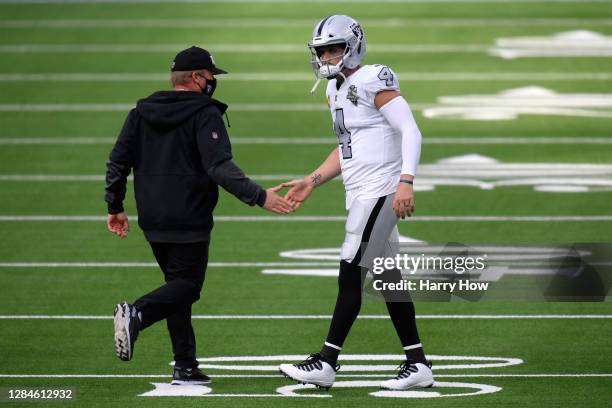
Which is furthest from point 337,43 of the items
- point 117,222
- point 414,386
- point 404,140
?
point 414,386

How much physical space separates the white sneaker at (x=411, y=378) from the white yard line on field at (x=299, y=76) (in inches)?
446

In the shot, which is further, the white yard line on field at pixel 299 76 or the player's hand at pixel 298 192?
the white yard line on field at pixel 299 76

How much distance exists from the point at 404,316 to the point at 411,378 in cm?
30

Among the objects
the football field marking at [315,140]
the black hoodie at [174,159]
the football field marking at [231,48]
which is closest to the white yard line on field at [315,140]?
the football field marking at [315,140]

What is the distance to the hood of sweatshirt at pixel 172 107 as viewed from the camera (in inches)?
294

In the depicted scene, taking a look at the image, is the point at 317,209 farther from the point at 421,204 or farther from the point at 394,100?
the point at 394,100

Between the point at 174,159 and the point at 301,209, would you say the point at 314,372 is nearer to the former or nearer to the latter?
the point at 174,159

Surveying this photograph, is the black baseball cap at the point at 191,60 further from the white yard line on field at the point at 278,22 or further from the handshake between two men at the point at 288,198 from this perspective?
the white yard line on field at the point at 278,22

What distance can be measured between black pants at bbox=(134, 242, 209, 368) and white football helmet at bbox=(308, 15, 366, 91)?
40.4 inches

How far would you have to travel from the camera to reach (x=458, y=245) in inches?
449

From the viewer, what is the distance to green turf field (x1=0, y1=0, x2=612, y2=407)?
Answer: 7.96 metres

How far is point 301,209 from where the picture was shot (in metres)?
13.0

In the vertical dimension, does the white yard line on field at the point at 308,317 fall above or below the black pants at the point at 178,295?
below

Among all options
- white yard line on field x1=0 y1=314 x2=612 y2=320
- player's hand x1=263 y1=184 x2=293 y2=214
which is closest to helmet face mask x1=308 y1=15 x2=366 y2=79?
player's hand x1=263 y1=184 x2=293 y2=214
